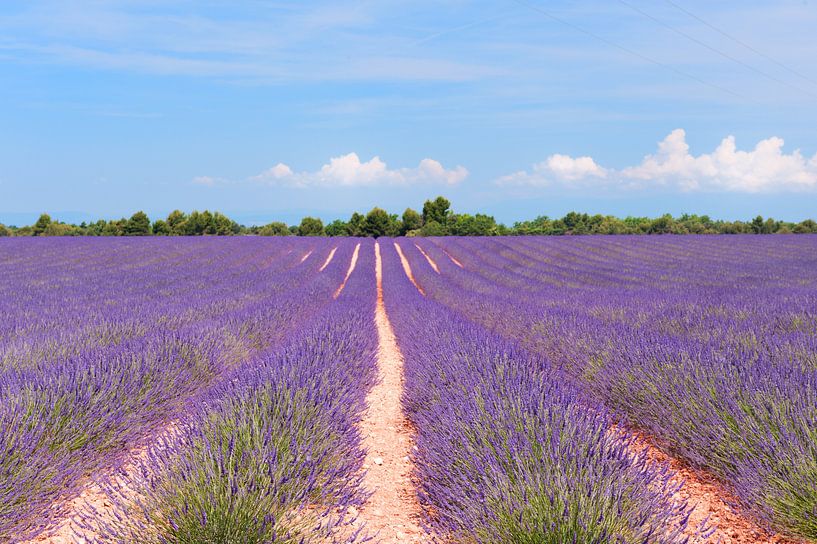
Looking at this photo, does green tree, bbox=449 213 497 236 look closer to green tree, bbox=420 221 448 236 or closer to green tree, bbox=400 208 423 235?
green tree, bbox=420 221 448 236

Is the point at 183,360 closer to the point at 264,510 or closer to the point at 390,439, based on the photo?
the point at 390,439

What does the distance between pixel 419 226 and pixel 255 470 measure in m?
53.4

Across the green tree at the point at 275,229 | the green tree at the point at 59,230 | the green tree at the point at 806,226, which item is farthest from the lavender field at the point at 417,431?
the green tree at the point at 275,229

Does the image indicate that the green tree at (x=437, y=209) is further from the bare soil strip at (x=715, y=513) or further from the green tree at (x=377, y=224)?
the bare soil strip at (x=715, y=513)

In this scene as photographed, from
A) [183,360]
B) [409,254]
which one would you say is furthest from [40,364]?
[409,254]

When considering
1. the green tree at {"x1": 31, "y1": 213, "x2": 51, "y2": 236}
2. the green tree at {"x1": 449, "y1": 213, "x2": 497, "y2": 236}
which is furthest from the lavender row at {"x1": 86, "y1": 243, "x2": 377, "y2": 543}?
the green tree at {"x1": 31, "y1": 213, "x2": 51, "y2": 236}

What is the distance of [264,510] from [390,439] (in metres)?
1.94

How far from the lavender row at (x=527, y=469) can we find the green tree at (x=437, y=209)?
169 feet

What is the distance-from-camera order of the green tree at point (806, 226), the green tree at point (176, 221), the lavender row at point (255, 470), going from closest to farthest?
the lavender row at point (255, 470) < the green tree at point (806, 226) < the green tree at point (176, 221)

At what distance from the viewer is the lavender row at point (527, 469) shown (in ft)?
6.31

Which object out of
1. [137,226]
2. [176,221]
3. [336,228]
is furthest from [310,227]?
[137,226]

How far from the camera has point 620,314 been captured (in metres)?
6.93

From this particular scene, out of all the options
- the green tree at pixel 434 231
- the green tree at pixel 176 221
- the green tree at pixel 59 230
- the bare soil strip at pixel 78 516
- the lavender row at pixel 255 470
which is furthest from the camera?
the green tree at pixel 176 221

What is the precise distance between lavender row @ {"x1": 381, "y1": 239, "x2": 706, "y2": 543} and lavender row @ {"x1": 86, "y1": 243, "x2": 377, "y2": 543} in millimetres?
509
